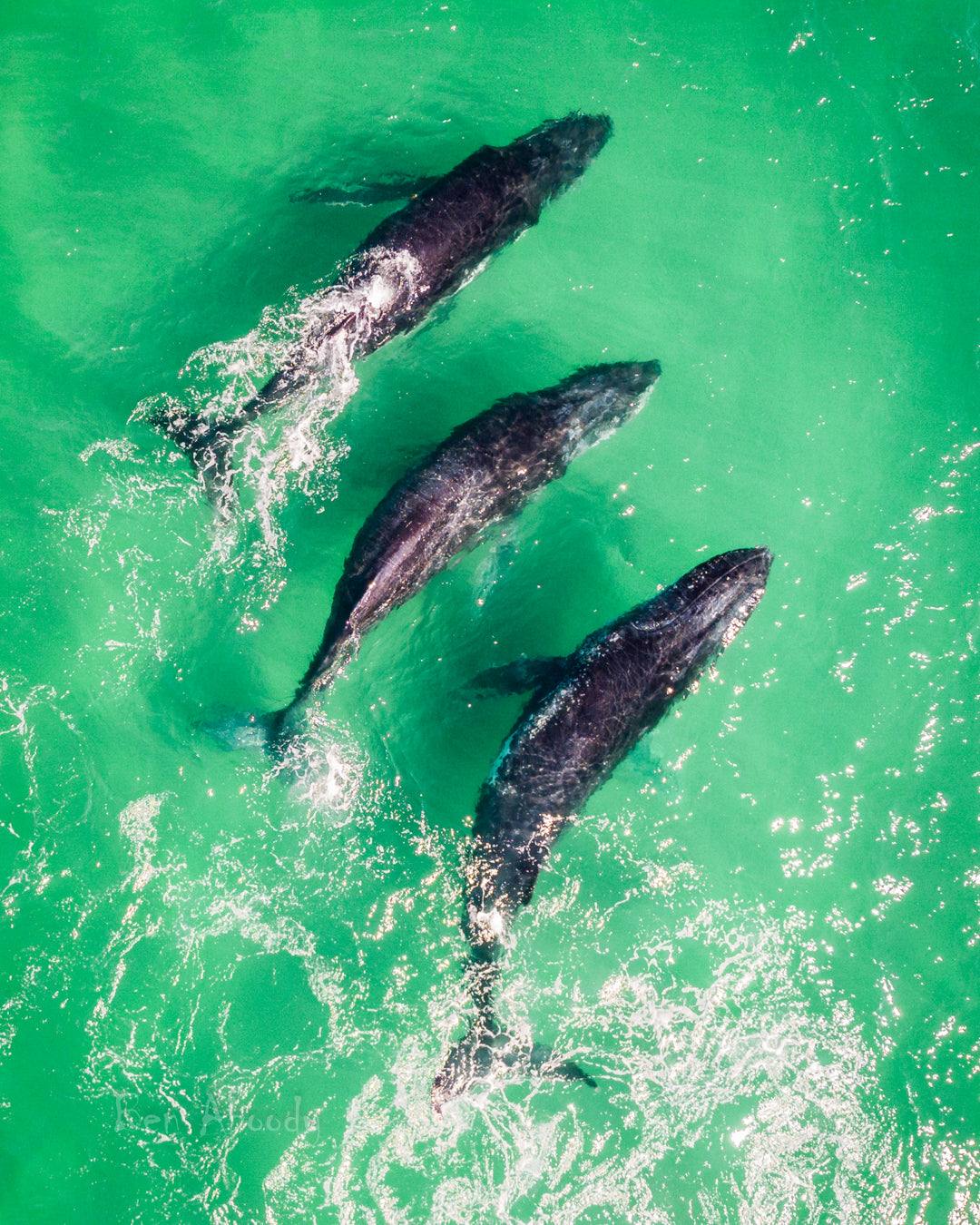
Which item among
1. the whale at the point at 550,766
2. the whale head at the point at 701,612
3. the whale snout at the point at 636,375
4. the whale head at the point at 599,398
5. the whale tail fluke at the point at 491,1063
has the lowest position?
the whale tail fluke at the point at 491,1063

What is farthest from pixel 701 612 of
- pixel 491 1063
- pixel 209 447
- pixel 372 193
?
pixel 372 193

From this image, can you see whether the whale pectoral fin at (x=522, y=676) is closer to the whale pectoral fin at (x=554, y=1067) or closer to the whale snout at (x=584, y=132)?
the whale pectoral fin at (x=554, y=1067)

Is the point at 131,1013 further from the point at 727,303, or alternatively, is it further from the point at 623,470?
the point at 727,303

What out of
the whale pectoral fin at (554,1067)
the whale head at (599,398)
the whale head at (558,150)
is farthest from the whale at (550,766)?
the whale head at (558,150)

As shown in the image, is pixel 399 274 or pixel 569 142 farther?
pixel 569 142

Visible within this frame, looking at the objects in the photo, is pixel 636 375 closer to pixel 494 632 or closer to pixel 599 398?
pixel 599 398

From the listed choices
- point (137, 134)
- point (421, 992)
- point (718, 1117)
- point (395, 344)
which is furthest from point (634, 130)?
point (718, 1117)

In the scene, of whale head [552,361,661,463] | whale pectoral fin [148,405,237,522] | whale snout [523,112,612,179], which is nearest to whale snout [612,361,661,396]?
whale head [552,361,661,463]
